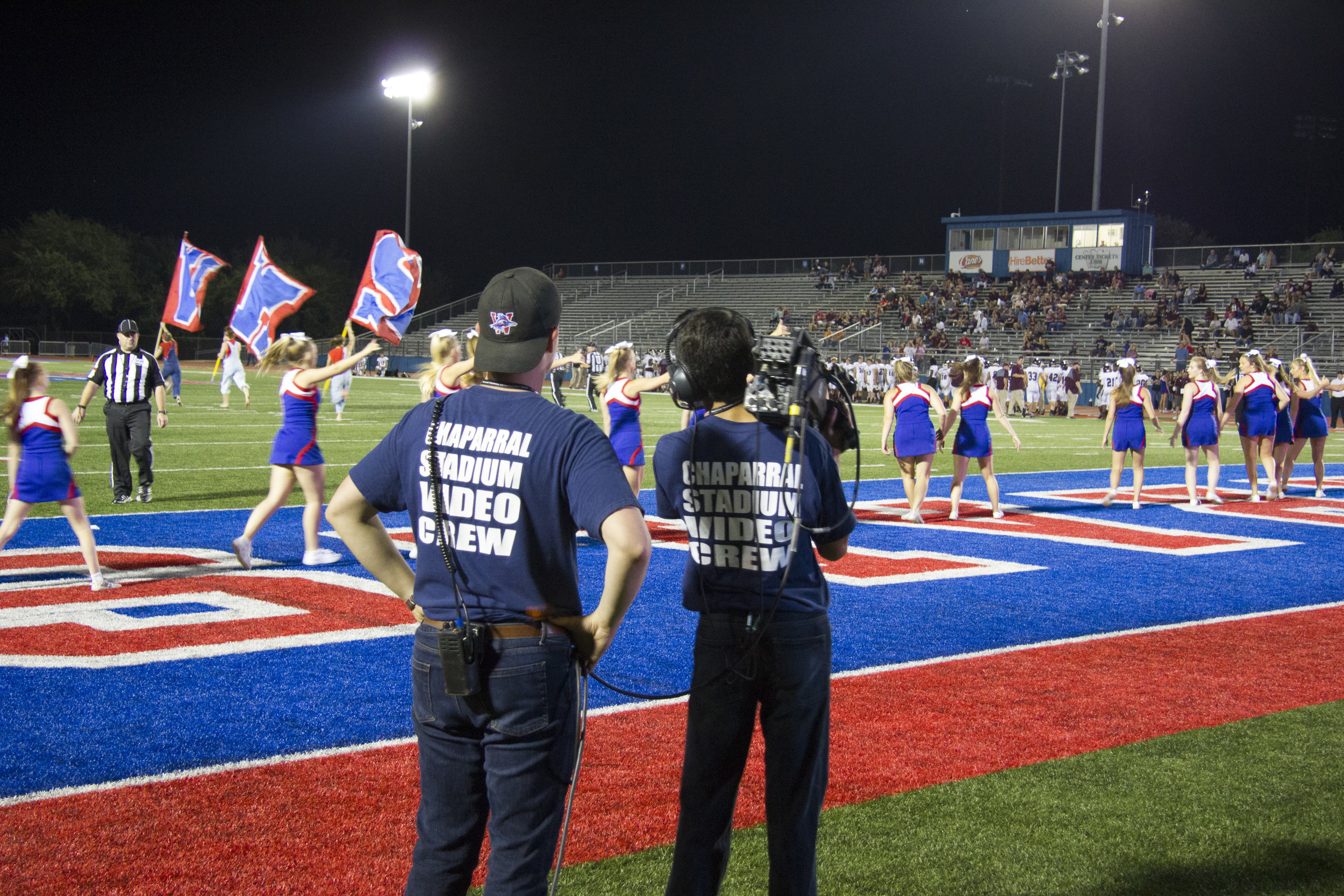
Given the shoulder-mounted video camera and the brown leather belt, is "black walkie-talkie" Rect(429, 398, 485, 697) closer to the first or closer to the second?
the brown leather belt

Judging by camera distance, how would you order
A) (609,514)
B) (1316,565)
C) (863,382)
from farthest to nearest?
1. (863,382)
2. (1316,565)
3. (609,514)

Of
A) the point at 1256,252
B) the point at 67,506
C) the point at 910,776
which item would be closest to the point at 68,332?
the point at 1256,252

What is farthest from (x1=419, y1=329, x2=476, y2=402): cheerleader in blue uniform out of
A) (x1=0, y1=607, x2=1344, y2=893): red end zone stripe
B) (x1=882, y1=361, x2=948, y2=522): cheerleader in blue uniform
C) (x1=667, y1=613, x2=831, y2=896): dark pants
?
(x1=882, y1=361, x2=948, y2=522): cheerleader in blue uniform

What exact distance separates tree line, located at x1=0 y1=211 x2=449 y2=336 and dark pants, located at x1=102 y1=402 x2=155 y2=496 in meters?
51.5

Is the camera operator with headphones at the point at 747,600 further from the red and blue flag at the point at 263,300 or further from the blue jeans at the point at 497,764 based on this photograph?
the red and blue flag at the point at 263,300

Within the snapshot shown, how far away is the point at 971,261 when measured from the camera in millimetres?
49906

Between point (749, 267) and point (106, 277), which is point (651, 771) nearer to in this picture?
point (749, 267)

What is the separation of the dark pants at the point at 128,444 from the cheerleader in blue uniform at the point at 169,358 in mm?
630

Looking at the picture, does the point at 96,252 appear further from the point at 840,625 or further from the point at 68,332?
the point at 840,625

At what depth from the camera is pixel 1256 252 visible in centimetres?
4312

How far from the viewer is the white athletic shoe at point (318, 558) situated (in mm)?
8594

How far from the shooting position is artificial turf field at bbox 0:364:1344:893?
11.7 ft

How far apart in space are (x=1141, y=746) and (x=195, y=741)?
12.8 feet

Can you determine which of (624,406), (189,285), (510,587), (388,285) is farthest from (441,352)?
(189,285)
